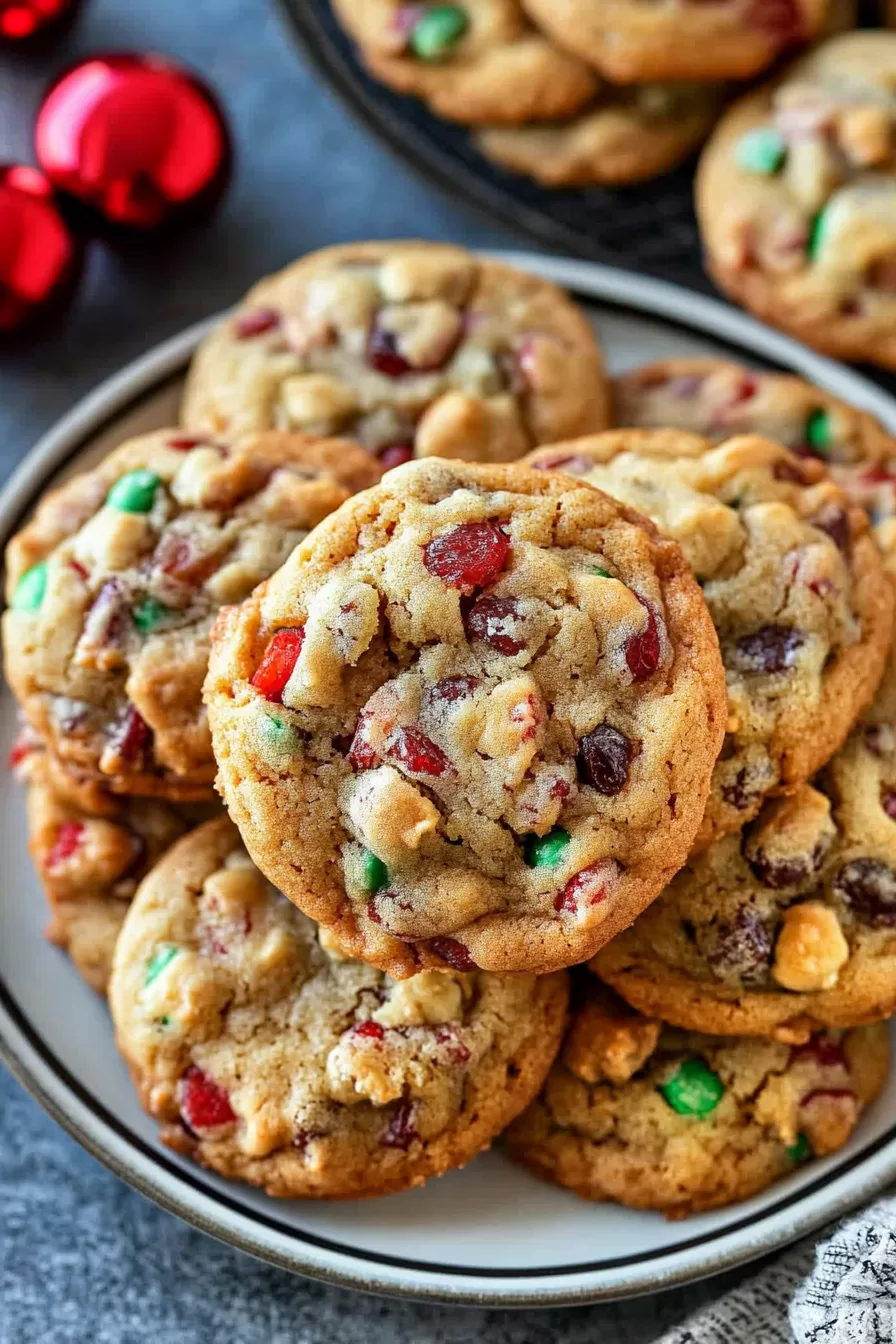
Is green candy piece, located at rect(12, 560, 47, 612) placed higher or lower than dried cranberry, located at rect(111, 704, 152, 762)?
higher

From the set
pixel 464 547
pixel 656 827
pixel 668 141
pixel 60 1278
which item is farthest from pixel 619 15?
pixel 60 1278

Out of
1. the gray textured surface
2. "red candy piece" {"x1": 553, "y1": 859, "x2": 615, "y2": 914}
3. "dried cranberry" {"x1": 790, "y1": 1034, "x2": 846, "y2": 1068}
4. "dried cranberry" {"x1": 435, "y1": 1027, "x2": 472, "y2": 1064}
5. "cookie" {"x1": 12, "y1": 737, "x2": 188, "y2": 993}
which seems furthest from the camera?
the gray textured surface

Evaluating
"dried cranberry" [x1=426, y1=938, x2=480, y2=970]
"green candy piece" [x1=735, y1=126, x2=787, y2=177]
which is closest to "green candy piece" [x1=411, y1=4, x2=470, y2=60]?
"green candy piece" [x1=735, y1=126, x2=787, y2=177]

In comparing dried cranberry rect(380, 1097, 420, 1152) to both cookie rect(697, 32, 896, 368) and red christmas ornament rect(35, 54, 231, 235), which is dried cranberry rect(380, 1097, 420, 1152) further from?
red christmas ornament rect(35, 54, 231, 235)

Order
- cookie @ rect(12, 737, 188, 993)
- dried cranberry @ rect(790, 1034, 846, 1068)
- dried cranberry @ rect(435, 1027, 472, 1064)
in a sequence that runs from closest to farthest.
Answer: dried cranberry @ rect(435, 1027, 472, 1064) → dried cranberry @ rect(790, 1034, 846, 1068) → cookie @ rect(12, 737, 188, 993)

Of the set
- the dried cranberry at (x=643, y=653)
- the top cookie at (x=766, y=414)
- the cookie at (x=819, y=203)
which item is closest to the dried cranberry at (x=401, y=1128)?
the dried cranberry at (x=643, y=653)

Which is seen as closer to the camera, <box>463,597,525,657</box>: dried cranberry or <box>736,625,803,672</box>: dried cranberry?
<box>463,597,525,657</box>: dried cranberry

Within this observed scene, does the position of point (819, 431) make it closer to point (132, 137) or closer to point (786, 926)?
point (786, 926)

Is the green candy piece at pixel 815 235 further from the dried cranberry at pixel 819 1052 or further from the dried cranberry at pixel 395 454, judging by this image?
the dried cranberry at pixel 819 1052
